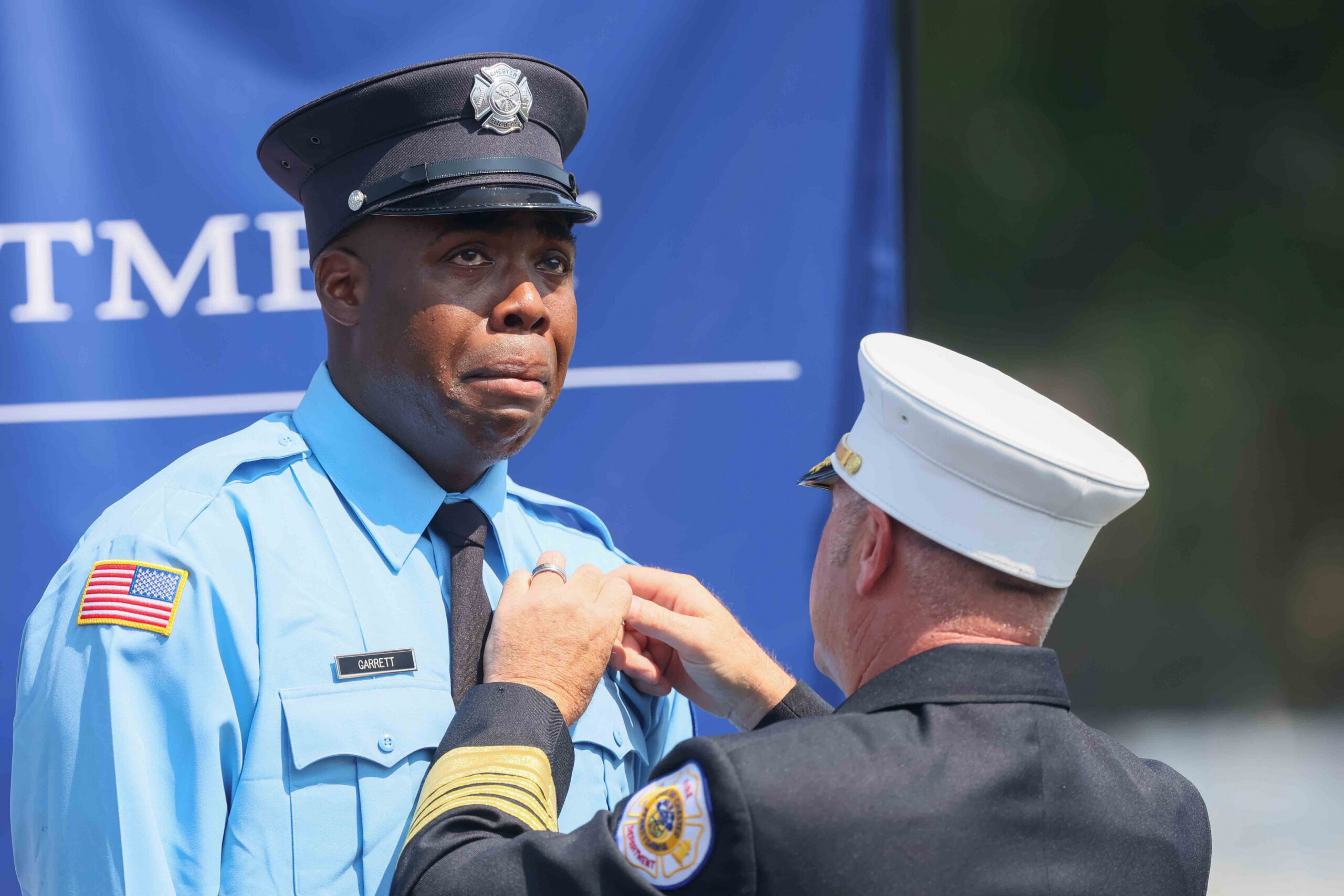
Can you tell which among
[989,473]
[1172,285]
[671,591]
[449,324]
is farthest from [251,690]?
[1172,285]

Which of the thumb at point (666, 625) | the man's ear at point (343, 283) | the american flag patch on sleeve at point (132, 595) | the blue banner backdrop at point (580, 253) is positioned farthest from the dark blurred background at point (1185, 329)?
the american flag patch on sleeve at point (132, 595)

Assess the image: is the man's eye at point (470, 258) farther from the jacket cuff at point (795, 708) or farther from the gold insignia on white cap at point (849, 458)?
the jacket cuff at point (795, 708)

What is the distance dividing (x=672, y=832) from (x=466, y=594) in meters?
0.54

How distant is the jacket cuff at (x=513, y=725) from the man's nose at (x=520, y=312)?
1.62 ft

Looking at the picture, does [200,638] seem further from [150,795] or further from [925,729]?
[925,729]

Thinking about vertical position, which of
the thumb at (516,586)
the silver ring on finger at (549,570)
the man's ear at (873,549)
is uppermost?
the man's ear at (873,549)

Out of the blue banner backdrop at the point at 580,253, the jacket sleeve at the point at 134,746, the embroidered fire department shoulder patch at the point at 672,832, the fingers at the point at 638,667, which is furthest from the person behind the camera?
the blue banner backdrop at the point at 580,253

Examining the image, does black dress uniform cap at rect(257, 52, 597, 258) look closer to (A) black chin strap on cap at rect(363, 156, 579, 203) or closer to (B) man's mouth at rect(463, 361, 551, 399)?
(A) black chin strap on cap at rect(363, 156, 579, 203)

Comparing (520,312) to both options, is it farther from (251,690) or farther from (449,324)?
(251,690)

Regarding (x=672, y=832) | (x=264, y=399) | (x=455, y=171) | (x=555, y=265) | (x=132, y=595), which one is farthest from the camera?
(x=264, y=399)

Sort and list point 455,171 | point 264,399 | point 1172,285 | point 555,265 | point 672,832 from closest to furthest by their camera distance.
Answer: point 672,832, point 455,171, point 555,265, point 264,399, point 1172,285

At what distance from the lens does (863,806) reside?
1.33 m

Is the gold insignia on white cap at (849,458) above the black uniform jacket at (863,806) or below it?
above

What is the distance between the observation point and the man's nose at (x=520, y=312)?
168cm
